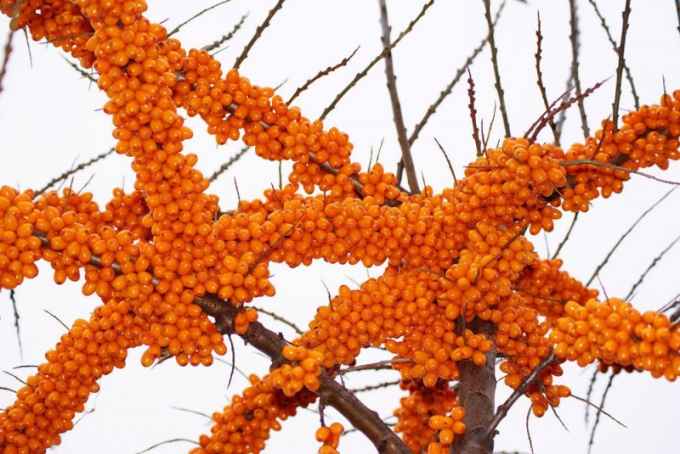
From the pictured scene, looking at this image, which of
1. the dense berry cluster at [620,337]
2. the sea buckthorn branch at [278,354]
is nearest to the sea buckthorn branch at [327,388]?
the sea buckthorn branch at [278,354]

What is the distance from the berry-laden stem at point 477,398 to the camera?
1.47m

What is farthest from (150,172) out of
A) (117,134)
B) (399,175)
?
(399,175)

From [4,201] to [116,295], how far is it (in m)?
0.27

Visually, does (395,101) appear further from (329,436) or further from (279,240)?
(329,436)

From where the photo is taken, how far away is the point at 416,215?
5.06ft

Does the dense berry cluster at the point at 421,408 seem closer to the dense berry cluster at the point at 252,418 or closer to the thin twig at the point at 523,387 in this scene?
the dense berry cluster at the point at 252,418

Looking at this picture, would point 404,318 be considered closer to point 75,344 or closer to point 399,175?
point 399,175

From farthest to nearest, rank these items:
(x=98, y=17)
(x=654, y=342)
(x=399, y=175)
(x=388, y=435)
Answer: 1. (x=399, y=175)
2. (x=388, y=435)
3. (x=98, y=17)
4. (x=654, y=342)

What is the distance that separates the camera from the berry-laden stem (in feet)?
4.82

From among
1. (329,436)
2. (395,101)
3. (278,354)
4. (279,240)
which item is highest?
(395,101)

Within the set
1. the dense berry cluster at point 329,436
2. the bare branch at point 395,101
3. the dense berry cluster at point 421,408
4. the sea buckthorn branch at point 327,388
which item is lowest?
the dense berry cluster at point 329,436

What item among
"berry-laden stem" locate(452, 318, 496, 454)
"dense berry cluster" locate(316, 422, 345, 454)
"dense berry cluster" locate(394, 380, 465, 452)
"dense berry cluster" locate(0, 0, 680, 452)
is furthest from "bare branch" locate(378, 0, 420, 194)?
"dense berry cluster" locate(316, 422, 345, 454)

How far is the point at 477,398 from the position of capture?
154cm

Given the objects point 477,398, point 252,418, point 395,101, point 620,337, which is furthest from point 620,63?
point 252,418
